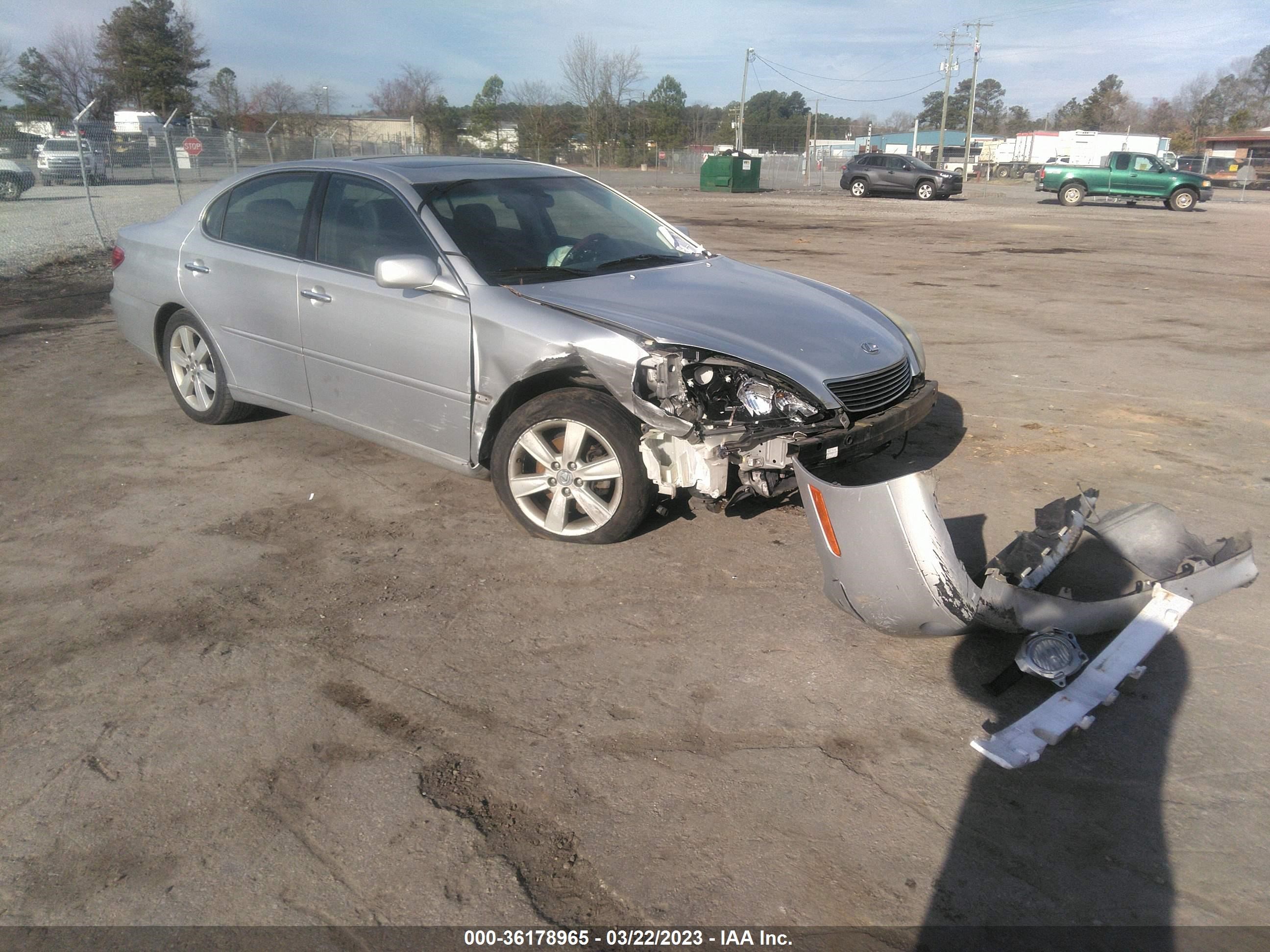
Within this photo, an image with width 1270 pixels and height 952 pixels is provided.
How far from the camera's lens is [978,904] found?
2.35 meters

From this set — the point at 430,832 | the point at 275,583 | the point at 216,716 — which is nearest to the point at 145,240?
the point at 275,583

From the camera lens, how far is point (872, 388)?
4230 millimetres

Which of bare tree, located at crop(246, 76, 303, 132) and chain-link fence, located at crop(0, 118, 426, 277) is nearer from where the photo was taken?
chain-link fence, located at crop(0, 118, 426, 277)

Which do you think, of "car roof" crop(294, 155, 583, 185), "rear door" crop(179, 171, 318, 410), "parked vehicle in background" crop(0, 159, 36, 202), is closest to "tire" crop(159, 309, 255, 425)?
"rear door" crop(179, 171, 318, 410)

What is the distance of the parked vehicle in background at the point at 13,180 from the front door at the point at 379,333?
13.4m

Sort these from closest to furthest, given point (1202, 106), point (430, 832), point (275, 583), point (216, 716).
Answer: point (430, 832)
point (216, 716)
point (275, 583)
point (1202, 106)

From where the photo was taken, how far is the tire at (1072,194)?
104ft

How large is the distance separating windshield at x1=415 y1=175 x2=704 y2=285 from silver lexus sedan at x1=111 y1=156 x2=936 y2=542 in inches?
0.6

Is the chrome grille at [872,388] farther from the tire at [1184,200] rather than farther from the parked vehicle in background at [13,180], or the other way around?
the tire at [1184,200]

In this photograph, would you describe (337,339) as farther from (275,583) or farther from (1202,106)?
(1202,106)

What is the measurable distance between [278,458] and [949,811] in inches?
172

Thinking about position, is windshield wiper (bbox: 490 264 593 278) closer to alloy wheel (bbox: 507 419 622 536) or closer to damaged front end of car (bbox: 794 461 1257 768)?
alloy wheel (bbox: 507 419 622 536)

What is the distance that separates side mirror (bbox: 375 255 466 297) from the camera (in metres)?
4.21

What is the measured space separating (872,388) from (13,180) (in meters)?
16.5
